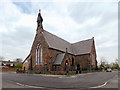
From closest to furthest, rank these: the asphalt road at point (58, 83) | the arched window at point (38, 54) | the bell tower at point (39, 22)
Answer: the asphalt road at point (58, 83)
the arched window at point (38, 54)
the bell tower at point (39, 22)

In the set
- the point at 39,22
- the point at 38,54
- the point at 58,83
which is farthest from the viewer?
the point at 39,22

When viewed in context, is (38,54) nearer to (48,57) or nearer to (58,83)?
(48,57)

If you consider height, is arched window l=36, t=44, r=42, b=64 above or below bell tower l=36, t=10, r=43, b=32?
below

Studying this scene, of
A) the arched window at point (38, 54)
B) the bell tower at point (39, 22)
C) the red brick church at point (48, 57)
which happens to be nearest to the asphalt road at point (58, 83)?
the red brick church at point (48, 57)

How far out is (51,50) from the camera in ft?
98.6

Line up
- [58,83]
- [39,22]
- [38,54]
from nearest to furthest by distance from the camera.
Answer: [58,83], [38,54], [39,22]

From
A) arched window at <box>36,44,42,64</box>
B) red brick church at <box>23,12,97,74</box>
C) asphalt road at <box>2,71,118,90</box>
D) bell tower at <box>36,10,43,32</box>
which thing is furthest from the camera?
bell tower at <box>36,10,43,32</box>

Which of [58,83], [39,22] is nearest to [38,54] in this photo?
[39,22]

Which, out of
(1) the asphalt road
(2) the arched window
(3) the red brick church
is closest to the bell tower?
(3) the red brick church

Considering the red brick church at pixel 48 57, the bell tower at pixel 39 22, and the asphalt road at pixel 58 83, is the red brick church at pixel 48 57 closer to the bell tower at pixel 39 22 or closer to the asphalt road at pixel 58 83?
the bell tower at pixel 39 22

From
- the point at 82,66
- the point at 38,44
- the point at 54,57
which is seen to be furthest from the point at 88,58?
the point at 38,44

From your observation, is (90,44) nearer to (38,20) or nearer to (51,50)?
(51,50)

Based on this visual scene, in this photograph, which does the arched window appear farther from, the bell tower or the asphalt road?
the asphalt road

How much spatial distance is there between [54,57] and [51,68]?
161 inches
